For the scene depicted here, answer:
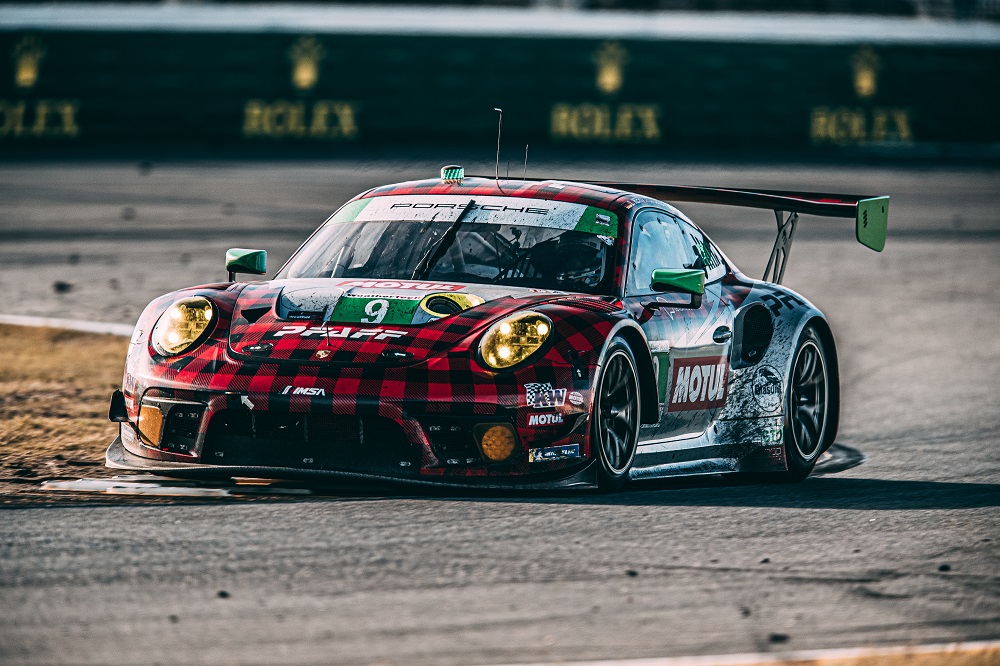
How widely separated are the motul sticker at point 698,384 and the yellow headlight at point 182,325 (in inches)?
74.6

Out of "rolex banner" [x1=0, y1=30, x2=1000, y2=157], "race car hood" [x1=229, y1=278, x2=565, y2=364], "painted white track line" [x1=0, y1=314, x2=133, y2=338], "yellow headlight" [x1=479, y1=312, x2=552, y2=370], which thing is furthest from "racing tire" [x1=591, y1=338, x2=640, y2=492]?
"rolex banner" [x1=0, y1=30, x2=1000, y2=157]

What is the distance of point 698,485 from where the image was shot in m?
6.96

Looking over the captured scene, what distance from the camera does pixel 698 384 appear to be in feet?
23.1

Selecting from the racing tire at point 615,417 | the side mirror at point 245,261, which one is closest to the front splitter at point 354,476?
the racing tire at point 615,417

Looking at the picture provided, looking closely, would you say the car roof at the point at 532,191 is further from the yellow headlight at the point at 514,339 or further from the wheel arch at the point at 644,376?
the yellow headlight at the point at 514,339

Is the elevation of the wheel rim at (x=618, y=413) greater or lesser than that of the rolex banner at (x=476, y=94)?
lesser

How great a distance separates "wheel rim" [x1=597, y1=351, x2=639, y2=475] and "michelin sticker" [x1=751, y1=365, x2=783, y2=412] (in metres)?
1.10

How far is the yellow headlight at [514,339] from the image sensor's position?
600 centimetres

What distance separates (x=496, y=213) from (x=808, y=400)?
1.81 m

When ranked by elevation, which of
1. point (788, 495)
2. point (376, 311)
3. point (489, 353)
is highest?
point (376, 311)

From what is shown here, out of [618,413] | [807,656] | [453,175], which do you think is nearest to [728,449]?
[618,413]

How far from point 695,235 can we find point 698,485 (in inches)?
56.6

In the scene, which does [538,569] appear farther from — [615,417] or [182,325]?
[182,325]

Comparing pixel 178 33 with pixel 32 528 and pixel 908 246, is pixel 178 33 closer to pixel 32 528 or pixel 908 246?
pixel 908 246
